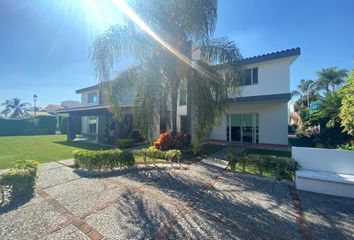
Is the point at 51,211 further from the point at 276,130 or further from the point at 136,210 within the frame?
the point at 276,130

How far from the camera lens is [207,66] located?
9.85 m

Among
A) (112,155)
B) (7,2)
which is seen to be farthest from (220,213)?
(7,2)

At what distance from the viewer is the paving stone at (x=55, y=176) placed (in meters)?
7.01

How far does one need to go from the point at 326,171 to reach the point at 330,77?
41840mm

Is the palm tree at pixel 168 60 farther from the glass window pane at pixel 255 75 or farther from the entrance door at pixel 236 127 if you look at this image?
the entrance door at pixel 236 127

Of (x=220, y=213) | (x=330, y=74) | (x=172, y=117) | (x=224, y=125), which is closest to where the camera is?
(x=220, y=213)

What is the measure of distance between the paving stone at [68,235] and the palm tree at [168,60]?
5554 mm

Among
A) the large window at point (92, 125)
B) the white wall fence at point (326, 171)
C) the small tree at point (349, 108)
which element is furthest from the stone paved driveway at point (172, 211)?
the large window at point (92, 125)

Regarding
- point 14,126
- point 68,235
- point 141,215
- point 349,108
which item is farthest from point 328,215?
point 14,126

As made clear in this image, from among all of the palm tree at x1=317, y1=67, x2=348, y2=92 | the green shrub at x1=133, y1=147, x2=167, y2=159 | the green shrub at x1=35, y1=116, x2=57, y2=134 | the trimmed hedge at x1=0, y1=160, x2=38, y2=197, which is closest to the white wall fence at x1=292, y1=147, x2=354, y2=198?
the green shrub at x1=133, y1=147, x2=167, y2=159

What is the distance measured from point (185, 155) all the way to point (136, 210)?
683 centimetres

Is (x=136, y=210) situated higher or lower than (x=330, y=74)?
lower

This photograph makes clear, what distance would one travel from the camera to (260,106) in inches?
627

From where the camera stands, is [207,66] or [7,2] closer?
[7,2]
